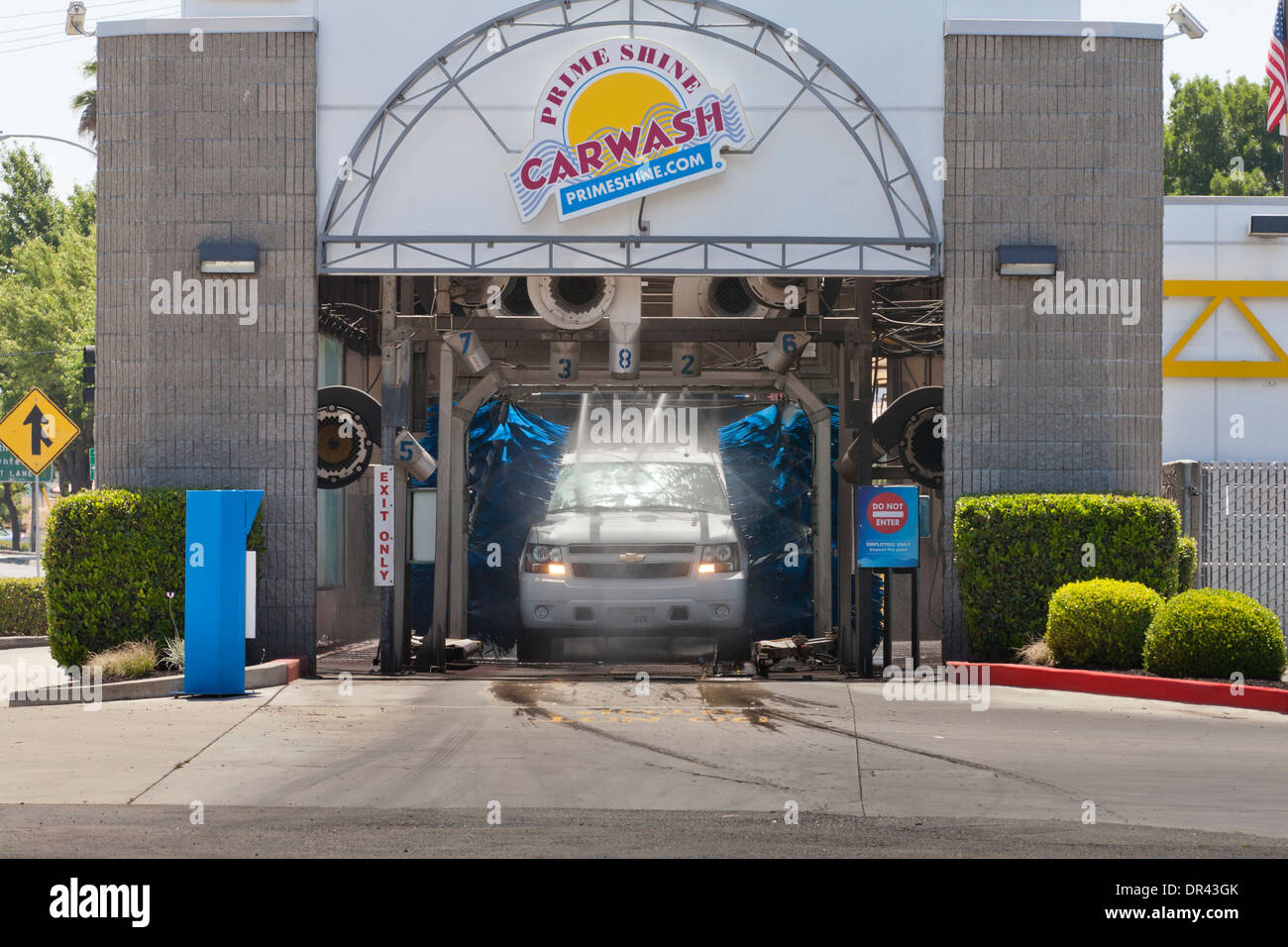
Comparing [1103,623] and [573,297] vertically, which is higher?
[573,297]

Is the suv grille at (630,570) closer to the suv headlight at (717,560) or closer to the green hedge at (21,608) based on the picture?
the suv headlight at (717,560)

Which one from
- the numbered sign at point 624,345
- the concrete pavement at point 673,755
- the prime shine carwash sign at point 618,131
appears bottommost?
the concrete pavement at point 673,755

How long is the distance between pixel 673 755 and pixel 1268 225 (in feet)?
44.3

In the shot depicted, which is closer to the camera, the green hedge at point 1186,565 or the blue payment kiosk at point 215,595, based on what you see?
the blue payment kiosk at point 215,595

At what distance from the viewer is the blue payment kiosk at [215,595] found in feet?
38.0

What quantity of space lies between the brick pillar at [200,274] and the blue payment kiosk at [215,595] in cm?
200

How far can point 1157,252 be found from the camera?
14086mm

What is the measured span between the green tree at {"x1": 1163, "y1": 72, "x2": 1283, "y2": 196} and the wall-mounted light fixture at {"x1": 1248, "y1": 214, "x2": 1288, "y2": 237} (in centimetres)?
3294

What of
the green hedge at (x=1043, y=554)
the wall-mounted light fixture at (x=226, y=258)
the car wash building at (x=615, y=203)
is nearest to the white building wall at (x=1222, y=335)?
the car wash building at (x=615, y=203)

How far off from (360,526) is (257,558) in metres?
8.52

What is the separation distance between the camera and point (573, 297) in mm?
14672

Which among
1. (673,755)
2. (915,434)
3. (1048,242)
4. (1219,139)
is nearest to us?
(673,755)

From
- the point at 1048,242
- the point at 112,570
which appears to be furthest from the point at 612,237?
the point at 112,570

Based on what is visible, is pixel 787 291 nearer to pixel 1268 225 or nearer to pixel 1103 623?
pixel 1103 623
